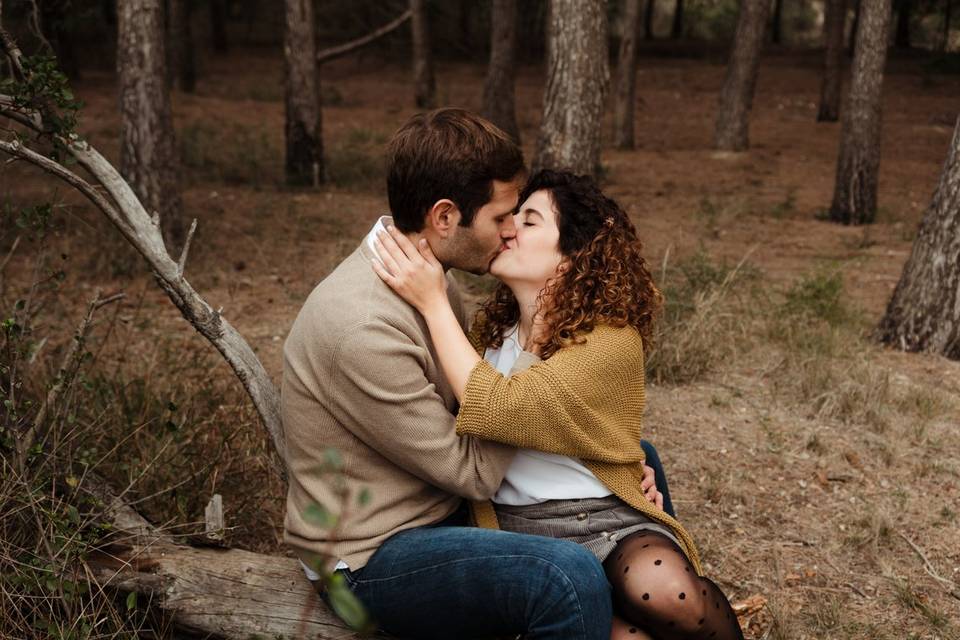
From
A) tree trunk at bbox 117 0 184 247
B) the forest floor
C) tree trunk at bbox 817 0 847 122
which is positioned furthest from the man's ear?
tree trunk at bbox 817 0 847 122

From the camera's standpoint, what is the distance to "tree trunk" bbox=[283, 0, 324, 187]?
36.3 feet

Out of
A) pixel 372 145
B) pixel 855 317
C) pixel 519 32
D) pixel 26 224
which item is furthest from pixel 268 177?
pixel 519 32

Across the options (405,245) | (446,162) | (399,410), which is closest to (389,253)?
(405,245)

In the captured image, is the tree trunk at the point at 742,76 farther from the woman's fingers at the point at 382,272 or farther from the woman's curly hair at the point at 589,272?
the woman's fingers at the point at 382,272

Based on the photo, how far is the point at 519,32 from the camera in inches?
1144

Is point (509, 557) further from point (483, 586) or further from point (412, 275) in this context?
point (412, 275)

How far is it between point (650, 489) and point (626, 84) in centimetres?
1284

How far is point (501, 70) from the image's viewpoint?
14.0 meters

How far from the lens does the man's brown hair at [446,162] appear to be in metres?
2.62

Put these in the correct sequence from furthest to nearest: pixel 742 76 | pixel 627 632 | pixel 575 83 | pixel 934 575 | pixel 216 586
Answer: pixel 742 76
pixel 575 83
pixel 934 575
pixel 216 586
pixel 627 632

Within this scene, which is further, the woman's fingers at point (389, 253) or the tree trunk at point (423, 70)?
the tree trunk at point (423, 70)

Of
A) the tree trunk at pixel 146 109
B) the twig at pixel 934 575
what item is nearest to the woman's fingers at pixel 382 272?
the twig at pixel 934 575

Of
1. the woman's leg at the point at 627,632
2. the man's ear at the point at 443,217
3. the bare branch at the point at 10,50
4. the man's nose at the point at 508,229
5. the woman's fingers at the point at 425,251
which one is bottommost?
the woman's leg at the point at 627,632

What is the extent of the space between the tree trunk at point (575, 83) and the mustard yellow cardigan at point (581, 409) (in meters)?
5.04
